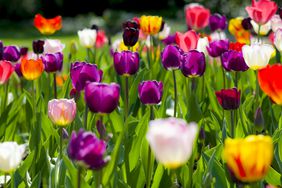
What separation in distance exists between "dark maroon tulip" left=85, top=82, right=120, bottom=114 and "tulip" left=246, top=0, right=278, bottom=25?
1430mm

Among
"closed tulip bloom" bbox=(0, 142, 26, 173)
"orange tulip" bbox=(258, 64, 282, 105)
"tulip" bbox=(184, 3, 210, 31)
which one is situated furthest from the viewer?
"tulip" bbox=(184, 3, 210, 31)

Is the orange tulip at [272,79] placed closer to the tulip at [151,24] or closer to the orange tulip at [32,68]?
the orange tulip at [32,68]

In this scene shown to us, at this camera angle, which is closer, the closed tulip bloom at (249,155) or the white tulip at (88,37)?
the closed tulip bloom at (249,155)

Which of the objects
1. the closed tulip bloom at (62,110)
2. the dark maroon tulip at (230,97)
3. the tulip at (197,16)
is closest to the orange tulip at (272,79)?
the dark maroon tulip at (230,97)

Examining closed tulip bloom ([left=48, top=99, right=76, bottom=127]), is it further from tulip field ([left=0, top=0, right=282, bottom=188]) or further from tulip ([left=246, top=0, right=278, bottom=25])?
tulip ([left=246, top=0, right=278, bottom=25])

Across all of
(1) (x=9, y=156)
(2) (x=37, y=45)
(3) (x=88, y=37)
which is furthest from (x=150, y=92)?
(3) (x=88, y=37)

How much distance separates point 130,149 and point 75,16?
18974 millimetres

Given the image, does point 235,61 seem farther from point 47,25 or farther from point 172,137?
point 47,25

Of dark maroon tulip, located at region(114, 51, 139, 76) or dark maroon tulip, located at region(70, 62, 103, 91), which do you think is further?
dark maroon tulip, located at region(114, 51, 139, 76)

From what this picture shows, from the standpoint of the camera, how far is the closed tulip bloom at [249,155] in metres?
1.26

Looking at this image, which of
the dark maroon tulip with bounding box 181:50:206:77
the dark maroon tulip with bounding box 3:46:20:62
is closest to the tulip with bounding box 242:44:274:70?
the dark maroon tulip with bounding box 181:50:206:77

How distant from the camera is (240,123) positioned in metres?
2.23

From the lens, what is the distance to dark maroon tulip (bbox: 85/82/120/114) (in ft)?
5.47

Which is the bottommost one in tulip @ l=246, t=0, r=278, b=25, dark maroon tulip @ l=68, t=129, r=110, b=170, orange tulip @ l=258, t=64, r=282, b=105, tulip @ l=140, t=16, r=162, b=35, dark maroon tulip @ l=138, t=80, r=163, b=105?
dark maroon tulip @ l=68, t=129, r=110, b=170
